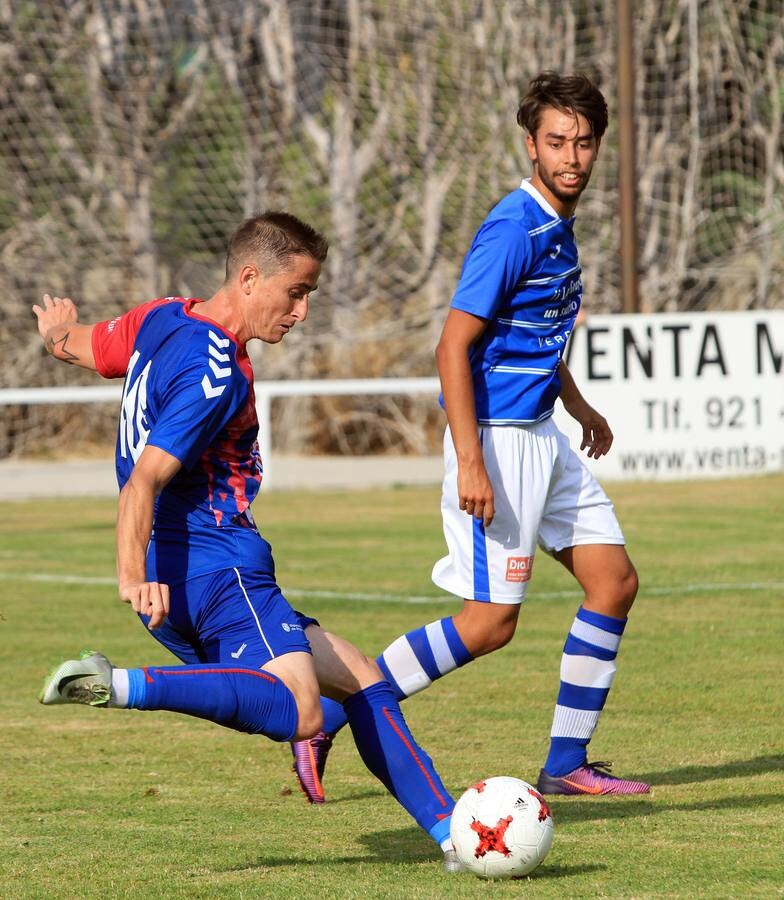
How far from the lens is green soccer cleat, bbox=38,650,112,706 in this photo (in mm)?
4285

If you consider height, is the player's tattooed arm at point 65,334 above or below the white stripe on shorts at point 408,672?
above

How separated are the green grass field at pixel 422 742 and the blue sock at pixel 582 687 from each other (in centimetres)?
19

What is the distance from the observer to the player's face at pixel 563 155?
18.3 feet

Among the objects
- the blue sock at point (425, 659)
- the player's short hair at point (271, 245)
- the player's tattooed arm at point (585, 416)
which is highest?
the player's short hair at point (271, 245)

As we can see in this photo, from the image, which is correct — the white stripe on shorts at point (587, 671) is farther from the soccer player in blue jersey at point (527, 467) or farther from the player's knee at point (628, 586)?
the player's knee at point (628, 586)

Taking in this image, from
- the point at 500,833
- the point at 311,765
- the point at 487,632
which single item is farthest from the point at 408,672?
the point at 500,833

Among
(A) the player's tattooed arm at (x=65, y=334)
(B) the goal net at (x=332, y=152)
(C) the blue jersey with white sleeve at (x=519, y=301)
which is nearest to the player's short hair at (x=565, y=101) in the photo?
(C) the blue jersey with white sleeve at (x=519, y=301)

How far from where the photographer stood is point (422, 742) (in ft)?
21.9

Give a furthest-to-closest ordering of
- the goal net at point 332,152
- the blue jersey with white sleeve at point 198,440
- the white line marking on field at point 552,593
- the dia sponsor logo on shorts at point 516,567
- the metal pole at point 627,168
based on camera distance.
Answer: the goal net at point 332,152 < the metal pole at point 627,168 < the white line marking on field at point 552,593 < the dia sponsor logo on shorts at point 516,567 < the blue jersey with white sleeve at point 198,440

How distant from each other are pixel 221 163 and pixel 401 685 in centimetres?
1759

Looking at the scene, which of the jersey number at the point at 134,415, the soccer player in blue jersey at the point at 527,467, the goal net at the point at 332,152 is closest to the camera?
the jersey number at the point at 134,415

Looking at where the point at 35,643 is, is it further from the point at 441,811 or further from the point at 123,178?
the point at 123,178

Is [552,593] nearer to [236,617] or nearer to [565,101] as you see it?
[565,101]

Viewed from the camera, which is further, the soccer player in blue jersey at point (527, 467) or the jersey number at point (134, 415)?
the soccer player in blue jersey at point (527, 467)
